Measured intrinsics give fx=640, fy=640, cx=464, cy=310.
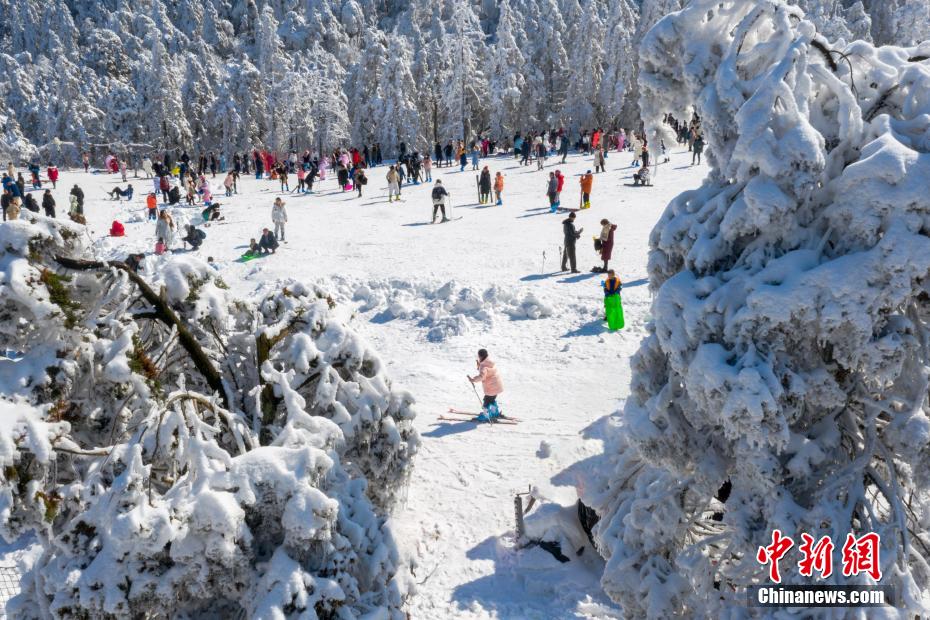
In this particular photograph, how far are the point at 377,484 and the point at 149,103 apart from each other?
1822 inches

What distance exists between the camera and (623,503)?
20.0 feet

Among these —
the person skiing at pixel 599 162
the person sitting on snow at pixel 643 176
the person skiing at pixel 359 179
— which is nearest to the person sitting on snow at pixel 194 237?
the person skiing at pixel 359 179

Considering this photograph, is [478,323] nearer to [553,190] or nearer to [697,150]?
[553,190]

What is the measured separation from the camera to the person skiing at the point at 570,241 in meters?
16.3

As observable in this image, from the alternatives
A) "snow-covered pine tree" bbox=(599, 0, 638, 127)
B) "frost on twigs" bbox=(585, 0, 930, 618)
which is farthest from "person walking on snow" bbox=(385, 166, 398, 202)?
"snow-covered pine tree" bbox=(599, 0, 638, 127)

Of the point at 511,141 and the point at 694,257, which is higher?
the point at 511,141

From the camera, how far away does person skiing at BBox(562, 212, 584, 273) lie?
16.3 metres

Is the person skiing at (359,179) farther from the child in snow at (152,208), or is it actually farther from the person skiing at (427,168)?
the child in snow at (152,208)

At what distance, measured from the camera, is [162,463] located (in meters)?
5.05

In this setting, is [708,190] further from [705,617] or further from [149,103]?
[149,103]

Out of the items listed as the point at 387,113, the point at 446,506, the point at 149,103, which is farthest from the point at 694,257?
the point at 149,103

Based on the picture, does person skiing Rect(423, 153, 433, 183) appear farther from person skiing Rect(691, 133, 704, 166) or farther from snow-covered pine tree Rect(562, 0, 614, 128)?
snow-covered pine tree Rect(562, 0, 614, 128)

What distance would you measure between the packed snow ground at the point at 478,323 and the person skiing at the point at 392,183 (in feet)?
2.09

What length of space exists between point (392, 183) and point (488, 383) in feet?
56.6
